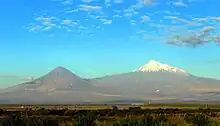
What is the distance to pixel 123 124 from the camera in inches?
1426

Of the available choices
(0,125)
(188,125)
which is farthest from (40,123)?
(188,125)

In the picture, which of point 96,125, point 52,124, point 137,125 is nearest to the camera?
point 137,125

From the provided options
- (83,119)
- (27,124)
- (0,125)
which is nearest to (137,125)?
(83,119)

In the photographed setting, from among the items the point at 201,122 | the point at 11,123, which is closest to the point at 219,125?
the point at 201,122

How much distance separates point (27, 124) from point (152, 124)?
10615 millimetres

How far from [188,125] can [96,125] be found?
945 cm

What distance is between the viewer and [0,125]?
36.8m

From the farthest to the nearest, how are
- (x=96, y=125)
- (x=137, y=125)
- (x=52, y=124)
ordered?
1. (x=96, y=125)
2. (x=52, y=124)
3. (x=137, y=125)

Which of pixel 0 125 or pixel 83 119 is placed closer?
pixel 0 125

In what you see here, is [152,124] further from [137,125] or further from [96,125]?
[96,125]

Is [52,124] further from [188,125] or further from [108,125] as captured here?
[188,125]

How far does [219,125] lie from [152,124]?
861 centimetres

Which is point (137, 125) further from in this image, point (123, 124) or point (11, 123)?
point (11, 123)

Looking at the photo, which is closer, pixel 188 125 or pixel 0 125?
pixel 0 125
